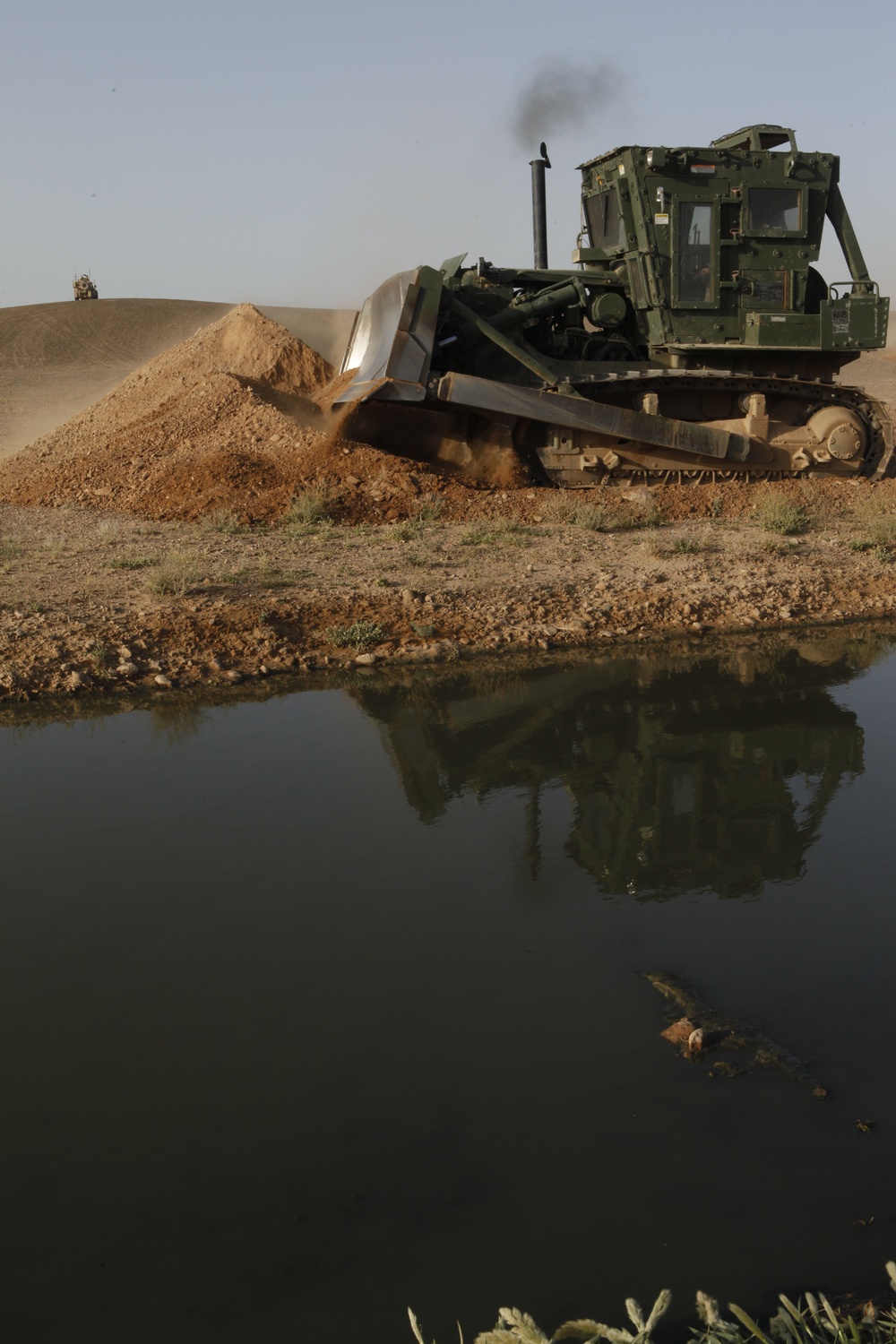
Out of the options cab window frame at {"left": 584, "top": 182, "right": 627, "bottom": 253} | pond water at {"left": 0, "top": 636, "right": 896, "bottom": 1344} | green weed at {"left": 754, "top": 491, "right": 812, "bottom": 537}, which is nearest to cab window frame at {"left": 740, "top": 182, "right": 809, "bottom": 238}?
cab window frame at {"left": 584, "top": 182, "right": 627, "bottom": 253}

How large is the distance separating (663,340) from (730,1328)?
13762 mm

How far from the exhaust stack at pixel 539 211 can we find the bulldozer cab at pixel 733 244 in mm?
1550

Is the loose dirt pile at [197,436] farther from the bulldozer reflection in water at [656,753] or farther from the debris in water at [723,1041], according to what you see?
the debris in water at [723,1041]

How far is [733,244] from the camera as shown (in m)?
14.5

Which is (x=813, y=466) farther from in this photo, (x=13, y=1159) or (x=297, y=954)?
(x=13, y=1159)

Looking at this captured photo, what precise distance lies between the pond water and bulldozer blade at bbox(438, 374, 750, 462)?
24.0 ft

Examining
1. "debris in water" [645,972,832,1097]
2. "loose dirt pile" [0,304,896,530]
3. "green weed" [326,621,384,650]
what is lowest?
"debris in water" [645,972,832,1097]

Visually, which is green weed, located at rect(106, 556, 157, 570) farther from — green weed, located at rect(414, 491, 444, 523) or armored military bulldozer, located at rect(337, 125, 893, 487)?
armored military bulldozer, located at rect(337, 125, 893, 487)

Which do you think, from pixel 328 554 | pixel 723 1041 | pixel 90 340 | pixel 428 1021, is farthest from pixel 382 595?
pixel 90 340

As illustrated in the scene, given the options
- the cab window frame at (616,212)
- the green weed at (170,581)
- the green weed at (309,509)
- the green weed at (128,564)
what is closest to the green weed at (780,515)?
the cab window frame at (616,212)

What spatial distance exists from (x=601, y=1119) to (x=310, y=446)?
Answer: 1213 cm

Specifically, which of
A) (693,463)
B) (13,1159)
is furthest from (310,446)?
(13,1159)

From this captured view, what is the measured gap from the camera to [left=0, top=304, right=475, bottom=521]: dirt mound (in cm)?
1375

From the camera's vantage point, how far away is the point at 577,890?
203 inches
